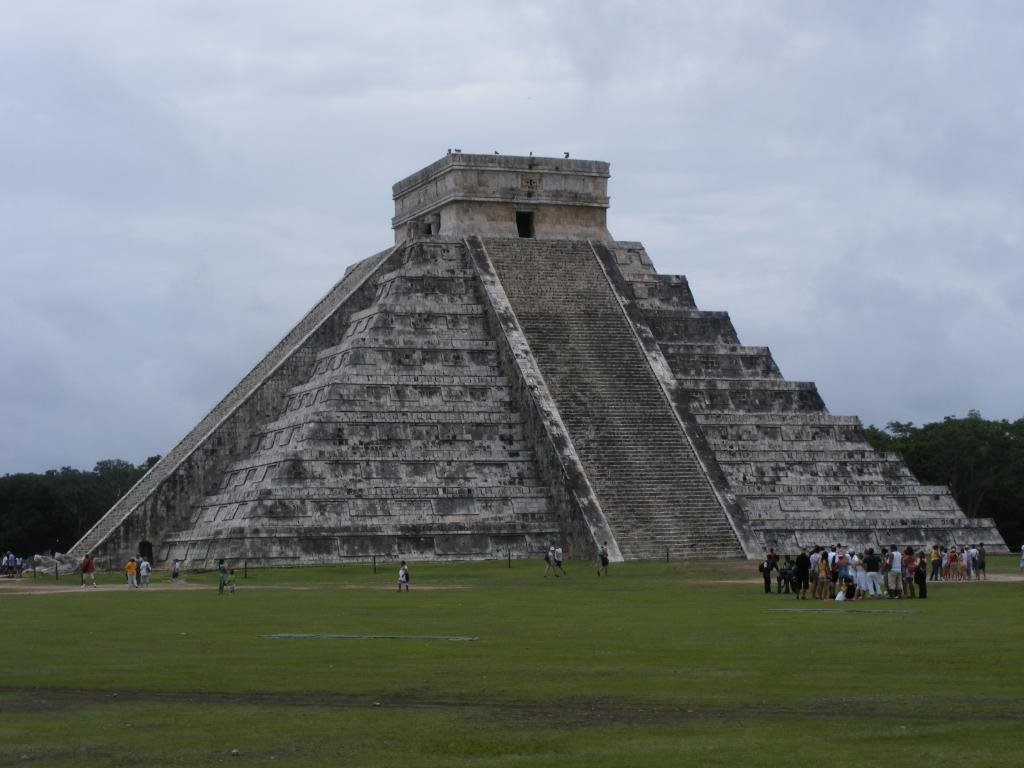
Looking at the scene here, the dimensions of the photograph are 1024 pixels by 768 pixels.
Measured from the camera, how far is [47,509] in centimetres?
7581

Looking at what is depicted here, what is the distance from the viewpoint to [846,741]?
1265 centimetres

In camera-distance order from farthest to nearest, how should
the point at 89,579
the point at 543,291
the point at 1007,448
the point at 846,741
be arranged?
the point at 1007,448 → the point at 543,291 → the point at 89,579 → the point at 846,741

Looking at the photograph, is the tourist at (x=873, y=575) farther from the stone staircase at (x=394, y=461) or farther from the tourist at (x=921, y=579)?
the stone staircase at (x=394, y=461)

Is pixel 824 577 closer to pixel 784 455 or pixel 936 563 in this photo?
pixel 936 563

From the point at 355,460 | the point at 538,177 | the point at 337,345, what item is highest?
the point at 538,177

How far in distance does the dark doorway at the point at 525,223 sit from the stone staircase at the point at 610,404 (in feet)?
2.26

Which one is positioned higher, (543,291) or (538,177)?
(538,177)

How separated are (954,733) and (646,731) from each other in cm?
230

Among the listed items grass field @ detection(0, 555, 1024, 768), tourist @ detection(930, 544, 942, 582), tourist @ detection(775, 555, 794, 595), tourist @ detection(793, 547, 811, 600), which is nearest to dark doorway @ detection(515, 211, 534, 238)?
tourist @ detection(930, 544, 942, 582)

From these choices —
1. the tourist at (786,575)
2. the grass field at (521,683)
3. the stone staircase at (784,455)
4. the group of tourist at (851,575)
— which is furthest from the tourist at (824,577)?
the stone staircase at (784,455)

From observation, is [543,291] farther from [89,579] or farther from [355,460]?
[89,579]

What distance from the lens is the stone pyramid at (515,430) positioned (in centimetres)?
3975

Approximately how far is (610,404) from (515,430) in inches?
97.3

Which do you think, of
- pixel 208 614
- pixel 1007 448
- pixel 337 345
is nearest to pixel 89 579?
pixel 337 345
